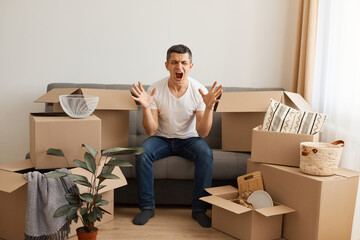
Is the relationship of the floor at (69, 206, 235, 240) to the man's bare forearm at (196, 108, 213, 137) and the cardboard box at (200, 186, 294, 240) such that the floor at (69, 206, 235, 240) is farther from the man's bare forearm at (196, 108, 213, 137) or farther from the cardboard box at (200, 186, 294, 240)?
the man's bare forearm at (196, 108, 213, 137)

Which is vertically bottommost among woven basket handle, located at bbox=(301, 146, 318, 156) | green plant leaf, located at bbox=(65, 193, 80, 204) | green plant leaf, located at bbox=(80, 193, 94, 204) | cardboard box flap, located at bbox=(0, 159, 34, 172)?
green plant leaf, located at bbox=(65, 193, 80, 204)

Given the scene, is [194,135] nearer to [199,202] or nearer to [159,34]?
[199,202]

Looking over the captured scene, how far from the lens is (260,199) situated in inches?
92.3

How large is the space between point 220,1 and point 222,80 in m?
0.66

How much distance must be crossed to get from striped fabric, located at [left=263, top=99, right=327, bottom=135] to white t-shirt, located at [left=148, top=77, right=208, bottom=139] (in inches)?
19.3

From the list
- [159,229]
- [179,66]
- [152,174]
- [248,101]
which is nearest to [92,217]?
[159,229]

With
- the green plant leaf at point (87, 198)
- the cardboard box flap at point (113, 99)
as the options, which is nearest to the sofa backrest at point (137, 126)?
the cardboard box flap at point (113, 99)

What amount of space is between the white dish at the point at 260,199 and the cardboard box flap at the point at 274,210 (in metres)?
0.08

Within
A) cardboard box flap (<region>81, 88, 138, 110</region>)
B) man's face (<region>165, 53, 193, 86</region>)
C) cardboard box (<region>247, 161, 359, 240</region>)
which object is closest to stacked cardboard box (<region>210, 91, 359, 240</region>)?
cardboard box (<region>247, 161, 359, 240</region>)

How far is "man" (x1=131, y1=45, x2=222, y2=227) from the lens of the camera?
2.55 meters

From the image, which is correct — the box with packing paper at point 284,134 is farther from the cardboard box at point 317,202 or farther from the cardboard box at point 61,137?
the cardboard box at point 61,137

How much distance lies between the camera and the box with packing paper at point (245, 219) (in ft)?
7.09

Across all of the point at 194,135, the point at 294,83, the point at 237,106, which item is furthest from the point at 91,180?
the point at 294,83

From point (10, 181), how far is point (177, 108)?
3.76ft
